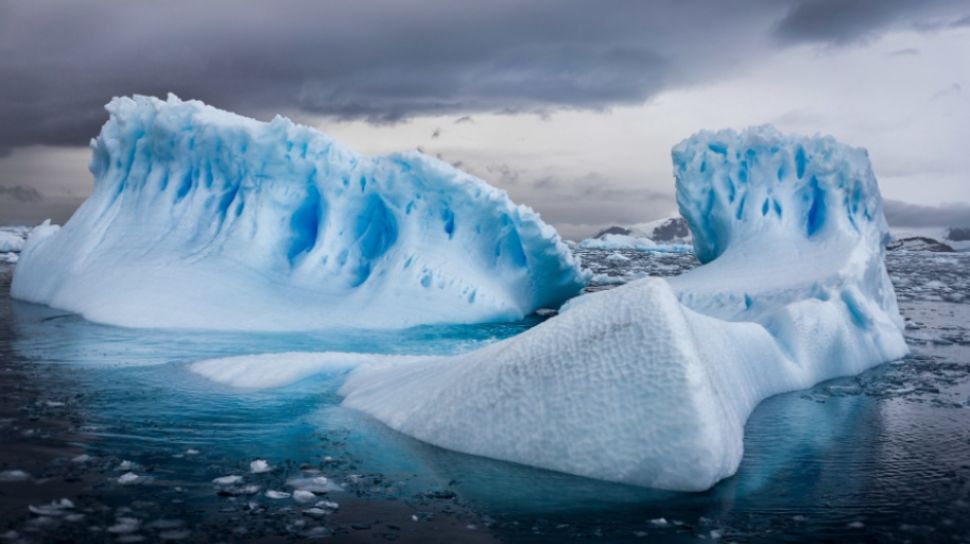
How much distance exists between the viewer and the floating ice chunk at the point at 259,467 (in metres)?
4.67

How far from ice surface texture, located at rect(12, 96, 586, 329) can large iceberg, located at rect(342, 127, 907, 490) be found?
10.6 feet

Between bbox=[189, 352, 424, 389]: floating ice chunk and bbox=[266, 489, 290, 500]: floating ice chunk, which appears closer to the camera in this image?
bbox=[266, 489, 290, 500]: floating ice chunk

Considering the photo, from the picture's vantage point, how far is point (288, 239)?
42.1 ft

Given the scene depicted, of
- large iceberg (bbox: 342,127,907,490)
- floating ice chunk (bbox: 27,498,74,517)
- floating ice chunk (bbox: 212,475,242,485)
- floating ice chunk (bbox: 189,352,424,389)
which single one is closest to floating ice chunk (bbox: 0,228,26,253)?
floating ice chunk (bbox: 189,352,424,389)

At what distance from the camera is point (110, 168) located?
47.2ft

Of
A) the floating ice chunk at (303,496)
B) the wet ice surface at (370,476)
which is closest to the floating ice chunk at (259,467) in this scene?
the wet ice surface at (370,476)

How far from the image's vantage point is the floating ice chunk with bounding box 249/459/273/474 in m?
4.67

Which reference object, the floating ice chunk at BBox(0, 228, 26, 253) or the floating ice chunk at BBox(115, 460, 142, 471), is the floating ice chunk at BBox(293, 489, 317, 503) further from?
the floating ice chunk at BBox(0, 228, 26, 253)

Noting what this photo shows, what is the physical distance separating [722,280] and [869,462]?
617 centimetres

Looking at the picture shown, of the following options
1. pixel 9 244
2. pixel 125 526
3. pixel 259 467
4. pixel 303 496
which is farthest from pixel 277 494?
pixel 9 244

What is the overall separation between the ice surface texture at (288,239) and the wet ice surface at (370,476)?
4.33m

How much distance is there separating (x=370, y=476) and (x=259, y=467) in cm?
68

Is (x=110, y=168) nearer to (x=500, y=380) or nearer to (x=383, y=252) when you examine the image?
(x=383, y=252)

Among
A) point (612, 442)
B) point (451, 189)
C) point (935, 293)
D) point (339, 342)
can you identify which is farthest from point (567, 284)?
point (935, 293)
